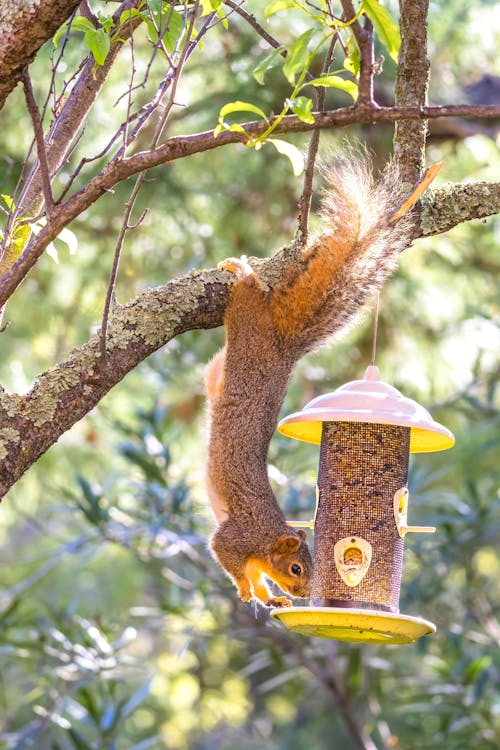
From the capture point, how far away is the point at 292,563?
329 centimetres

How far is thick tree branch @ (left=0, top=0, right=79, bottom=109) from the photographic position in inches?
80.4

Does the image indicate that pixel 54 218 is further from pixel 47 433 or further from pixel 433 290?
pixel 433 290

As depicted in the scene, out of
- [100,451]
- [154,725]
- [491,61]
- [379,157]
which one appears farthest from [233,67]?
[154,725]

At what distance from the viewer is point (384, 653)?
24.5ft

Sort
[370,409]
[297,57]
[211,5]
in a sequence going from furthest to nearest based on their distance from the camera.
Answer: [370,409] → [211,5] → [297,57]

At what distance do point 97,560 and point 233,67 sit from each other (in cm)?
367

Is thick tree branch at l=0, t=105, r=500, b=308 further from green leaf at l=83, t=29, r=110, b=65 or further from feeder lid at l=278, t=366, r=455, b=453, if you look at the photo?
feeder lid at l=278, t=366, r=455, b=453

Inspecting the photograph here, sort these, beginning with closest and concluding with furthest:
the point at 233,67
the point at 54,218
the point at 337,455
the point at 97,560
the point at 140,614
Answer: the point at 54,218 < the point at 337,455 < the point at 140,614 < the point at 233,67 < the point at 97,560

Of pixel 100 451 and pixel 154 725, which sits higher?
pixel 100 451

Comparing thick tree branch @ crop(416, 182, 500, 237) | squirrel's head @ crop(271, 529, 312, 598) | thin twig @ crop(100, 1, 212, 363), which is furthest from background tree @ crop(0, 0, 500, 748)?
squirrel's head @ crop(271, 529, 312, 598)

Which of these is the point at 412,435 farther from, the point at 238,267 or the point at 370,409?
the point at 238,267

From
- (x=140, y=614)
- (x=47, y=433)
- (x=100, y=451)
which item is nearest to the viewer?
(x=47, y=433)

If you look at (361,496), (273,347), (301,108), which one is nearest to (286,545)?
(361,496)

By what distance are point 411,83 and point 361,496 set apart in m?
1.01
